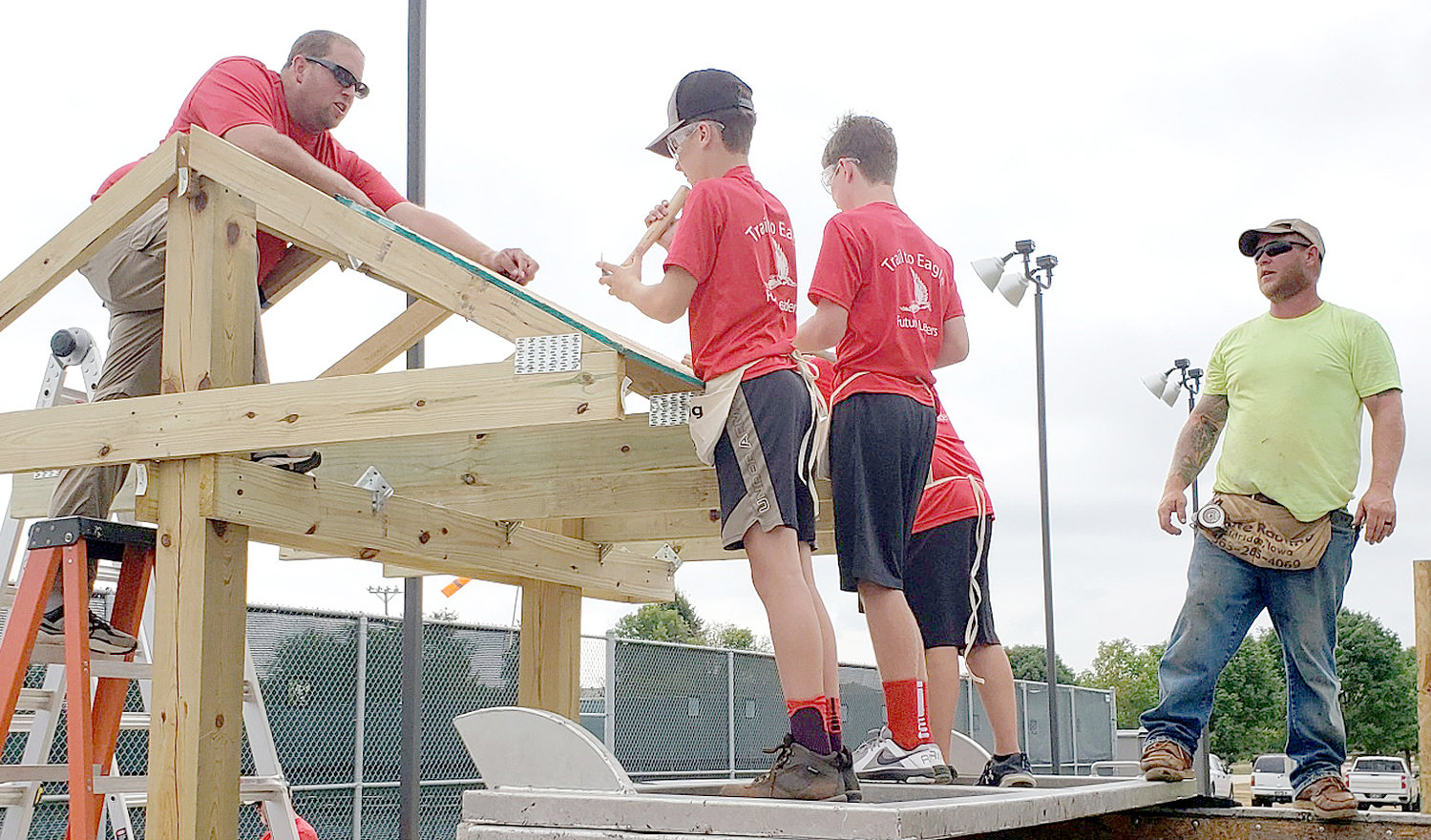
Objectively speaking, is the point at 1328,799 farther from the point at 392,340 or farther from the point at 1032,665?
the point at 1032,665

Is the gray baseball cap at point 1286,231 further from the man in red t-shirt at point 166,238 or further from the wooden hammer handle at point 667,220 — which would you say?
the man in red t-shirt at point 166,238

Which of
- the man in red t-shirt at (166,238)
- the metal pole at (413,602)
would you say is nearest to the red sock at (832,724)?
the man in red t-shirt at (166,238)

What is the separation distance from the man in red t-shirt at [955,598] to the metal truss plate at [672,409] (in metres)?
1.05

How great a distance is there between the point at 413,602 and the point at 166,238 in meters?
2.50

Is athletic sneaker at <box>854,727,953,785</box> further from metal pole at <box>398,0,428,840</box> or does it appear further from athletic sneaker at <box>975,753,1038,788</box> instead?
metal pole at <box>398,0,428,840</box>

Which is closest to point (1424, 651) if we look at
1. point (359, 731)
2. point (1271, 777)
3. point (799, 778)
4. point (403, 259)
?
point (799, 778)

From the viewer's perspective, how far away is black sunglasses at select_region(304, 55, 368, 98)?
467cm

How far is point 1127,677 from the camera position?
77.2 metres

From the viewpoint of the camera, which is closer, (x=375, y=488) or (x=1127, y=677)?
(x=375, y=488)

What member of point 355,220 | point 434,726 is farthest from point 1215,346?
point 434,726

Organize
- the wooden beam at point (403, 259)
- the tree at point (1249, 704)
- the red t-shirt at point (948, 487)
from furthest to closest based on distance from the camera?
the tree at point (1249, 704) < the red t-shirt at point (948, 487) < the wooden beam at point (403, 259)

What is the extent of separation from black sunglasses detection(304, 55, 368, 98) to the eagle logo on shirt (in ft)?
6.61

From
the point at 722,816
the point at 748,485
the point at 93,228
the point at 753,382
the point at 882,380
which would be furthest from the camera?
the point at 93,228

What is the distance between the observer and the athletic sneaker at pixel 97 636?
4.35 m
